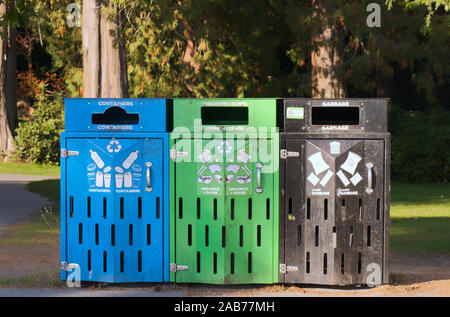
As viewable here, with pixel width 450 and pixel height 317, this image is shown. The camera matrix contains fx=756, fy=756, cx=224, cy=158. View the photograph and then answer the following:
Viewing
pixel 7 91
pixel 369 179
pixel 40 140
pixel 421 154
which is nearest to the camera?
pixel 369 179

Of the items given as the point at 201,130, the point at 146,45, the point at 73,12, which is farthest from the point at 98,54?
the point at 201,130

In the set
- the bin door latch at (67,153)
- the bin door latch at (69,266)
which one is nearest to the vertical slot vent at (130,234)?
the bin door latch at (69,266)

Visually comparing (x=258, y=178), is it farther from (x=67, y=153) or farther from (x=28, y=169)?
(x=28, y=169)

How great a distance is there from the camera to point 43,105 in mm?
26016

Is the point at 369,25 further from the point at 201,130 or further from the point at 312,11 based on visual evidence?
the point at 201,130

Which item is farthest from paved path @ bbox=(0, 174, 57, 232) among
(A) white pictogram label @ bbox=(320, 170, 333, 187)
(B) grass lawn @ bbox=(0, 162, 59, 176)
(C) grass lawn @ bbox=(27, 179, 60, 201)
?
A: (A) white pictogram label @ bbox=(320, 170, 333, 187)

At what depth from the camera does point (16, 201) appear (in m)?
14.8

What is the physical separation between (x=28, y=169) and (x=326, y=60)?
10077 mm

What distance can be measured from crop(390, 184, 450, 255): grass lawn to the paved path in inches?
235

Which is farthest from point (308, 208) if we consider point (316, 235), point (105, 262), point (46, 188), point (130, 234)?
point (46, 188)

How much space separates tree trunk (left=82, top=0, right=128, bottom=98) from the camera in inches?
557

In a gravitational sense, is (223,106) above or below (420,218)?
above

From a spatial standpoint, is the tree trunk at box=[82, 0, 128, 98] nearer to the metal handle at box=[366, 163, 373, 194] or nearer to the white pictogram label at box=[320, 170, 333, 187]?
the white pictogram label at box=[320, 170, 333, 187]

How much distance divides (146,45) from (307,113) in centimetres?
1528
